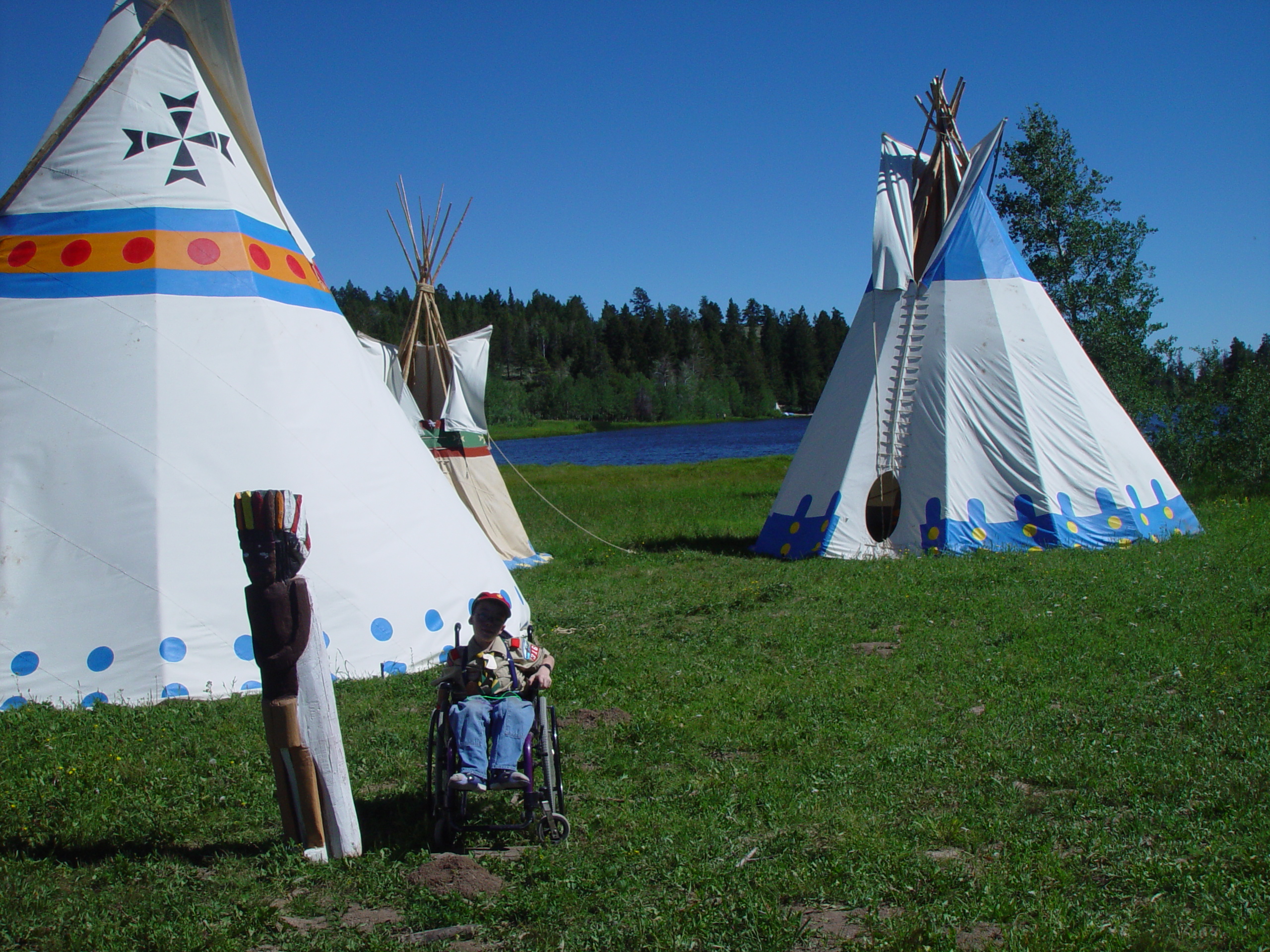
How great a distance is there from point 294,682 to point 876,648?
491 centimetres

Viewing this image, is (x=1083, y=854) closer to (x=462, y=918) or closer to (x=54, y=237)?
(x=462, y=918)

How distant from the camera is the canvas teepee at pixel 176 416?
634 centimetres

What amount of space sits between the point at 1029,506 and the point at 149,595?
9614 mm

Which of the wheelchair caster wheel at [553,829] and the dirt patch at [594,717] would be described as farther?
the dirt patch at [594,717]

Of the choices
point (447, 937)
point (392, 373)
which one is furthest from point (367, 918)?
point (392, 373)

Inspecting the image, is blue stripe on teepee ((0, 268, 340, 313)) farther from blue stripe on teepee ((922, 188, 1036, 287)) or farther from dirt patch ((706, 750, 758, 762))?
blue stripe on teepee ((922, 188, 1036, 287))

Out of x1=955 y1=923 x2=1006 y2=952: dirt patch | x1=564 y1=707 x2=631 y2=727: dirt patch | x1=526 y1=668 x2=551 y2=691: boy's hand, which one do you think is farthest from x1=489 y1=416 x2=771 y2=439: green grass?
x1=955 y1=923 x2=1006 y2=952: dirt patch

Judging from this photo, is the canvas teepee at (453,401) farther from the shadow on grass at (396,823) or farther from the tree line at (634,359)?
the tree line at (634,359)

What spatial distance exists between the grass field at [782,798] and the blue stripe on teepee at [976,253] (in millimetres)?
5443

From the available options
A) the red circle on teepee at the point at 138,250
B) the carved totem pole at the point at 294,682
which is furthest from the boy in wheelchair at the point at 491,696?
the red circle on teepee at the point at 138,250

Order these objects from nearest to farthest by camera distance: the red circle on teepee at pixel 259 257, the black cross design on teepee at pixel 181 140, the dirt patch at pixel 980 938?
the dirt patch at pixel 980 938 → the black cross design on teepee at pixel 181 140 → the red circle on teepee at pixel 259 257

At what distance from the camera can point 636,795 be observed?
480 centimetres

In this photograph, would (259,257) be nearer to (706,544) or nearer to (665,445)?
(706,544)

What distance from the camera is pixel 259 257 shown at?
7664 mm
